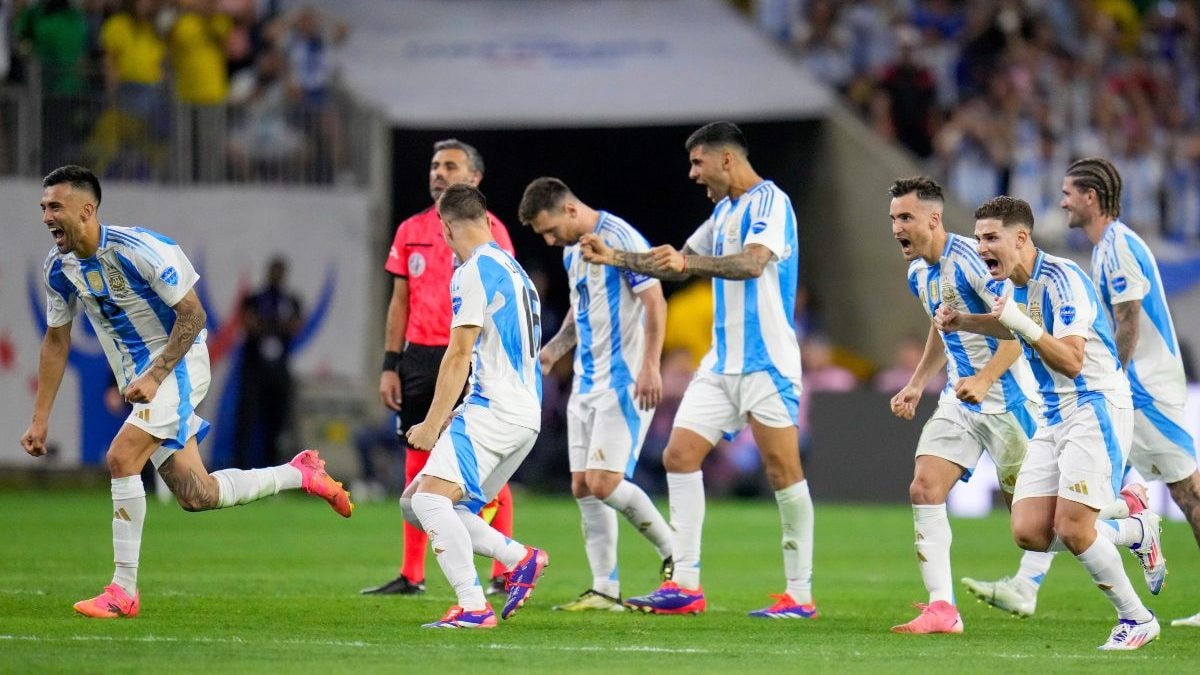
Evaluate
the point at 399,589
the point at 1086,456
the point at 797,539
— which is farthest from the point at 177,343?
the point at 1086,456

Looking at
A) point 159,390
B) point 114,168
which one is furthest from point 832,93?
point 159,390

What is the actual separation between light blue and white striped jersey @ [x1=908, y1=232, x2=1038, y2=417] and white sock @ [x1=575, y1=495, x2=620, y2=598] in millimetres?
2084

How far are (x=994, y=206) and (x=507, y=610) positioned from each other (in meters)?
3.00

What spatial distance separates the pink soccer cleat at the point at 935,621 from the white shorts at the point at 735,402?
1336 mm

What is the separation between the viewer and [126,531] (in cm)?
947

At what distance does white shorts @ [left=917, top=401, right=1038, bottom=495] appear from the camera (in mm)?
9648

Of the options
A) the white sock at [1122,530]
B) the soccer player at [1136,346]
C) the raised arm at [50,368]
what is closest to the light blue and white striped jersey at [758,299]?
the soccer player at [1136,346]

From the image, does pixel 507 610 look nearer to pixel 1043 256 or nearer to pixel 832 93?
pixel 1043 256

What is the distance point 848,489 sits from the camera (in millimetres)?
21062

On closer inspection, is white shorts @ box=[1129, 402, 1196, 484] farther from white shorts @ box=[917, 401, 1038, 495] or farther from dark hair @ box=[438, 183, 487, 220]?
dark hair @ box=[438, 183, 487, 220]

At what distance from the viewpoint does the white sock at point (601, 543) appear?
34.7 feet

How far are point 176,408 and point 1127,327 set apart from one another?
5094 mm

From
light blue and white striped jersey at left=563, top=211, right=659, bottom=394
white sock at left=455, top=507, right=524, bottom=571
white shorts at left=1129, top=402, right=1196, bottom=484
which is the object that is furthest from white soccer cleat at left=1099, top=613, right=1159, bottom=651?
light blue and white striped jersey at left=563, top=211, right=659, bottom=394

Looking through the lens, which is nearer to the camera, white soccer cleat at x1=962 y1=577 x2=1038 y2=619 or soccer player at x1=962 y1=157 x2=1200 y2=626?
soccer player at x1=962 y1=157 x2=1200 y2=626
